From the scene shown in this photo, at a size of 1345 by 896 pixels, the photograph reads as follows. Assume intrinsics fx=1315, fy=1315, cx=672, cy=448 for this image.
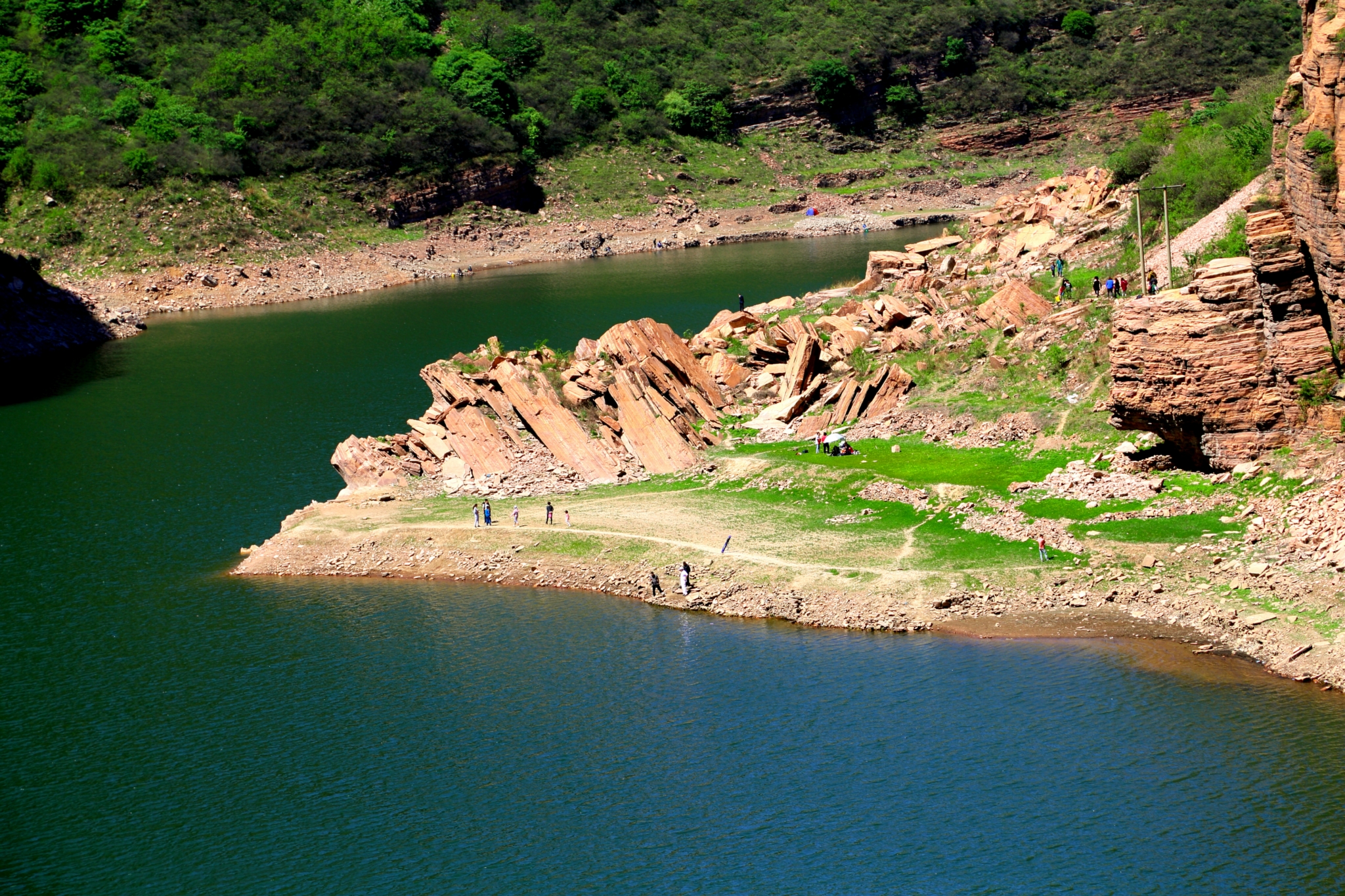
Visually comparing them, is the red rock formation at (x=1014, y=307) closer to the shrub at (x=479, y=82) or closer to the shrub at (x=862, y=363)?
the shrub at (x=862, y=363)

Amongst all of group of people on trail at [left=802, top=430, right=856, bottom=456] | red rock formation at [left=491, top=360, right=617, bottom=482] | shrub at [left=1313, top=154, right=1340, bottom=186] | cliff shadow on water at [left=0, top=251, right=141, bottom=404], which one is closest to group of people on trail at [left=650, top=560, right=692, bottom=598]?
red rock formation at [left=491, top=360, right=617, bottom=482]

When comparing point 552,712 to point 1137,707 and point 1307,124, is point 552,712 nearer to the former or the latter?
point 1137,707

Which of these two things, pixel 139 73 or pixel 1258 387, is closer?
pixel 1258 387

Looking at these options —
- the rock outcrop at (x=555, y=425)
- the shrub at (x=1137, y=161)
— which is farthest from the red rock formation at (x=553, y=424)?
the shrub at (x=1137, y=161)

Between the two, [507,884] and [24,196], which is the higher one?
[24,196]

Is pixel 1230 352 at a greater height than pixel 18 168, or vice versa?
pixel 18 168

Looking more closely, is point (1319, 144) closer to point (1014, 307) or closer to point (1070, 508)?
point (1070, 508)

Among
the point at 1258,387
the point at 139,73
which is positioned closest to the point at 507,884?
the point at 1258,387

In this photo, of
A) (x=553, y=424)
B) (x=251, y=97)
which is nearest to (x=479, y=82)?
(x=251, y=97)
